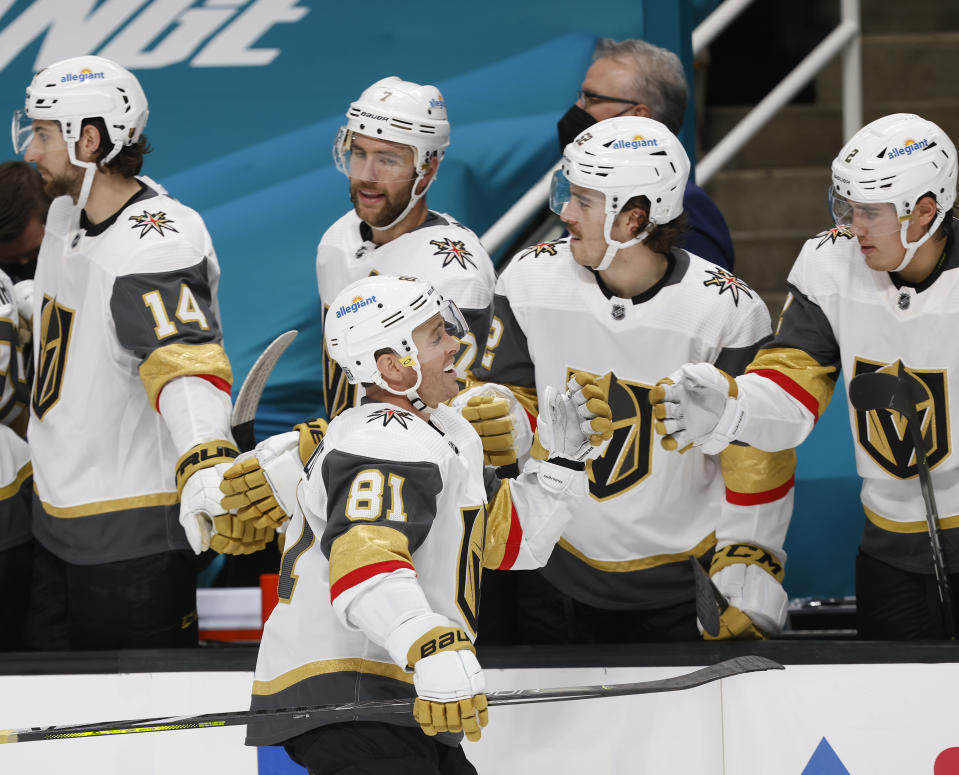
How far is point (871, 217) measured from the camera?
10.0 feet

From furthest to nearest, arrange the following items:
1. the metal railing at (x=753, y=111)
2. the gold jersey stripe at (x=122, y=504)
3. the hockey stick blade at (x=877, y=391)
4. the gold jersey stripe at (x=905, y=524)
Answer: the metal railing at (x=753, y=111), the gold jersey stripe at (x=122, y=504), the gold jersey stripe at (x=905, y=524), the hockey stick blade at (x=877, y=391)

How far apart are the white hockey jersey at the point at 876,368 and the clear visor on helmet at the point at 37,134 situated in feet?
5.19

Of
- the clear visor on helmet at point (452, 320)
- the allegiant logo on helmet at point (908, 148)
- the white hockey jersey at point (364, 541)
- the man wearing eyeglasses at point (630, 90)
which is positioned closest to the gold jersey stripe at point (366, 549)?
the white hockey jersey at point (364, 541)

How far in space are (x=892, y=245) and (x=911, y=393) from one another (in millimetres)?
299

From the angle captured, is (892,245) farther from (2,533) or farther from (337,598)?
(2,533)

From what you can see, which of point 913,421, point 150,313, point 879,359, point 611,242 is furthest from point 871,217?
point 150,313

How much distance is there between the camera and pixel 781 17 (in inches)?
245

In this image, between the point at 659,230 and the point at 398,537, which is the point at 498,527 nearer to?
the point at 398,537

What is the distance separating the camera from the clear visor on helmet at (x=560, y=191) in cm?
324

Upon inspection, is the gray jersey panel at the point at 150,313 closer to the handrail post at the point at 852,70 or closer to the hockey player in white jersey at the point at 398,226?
the hockey player in white jersey at the point at 398,226

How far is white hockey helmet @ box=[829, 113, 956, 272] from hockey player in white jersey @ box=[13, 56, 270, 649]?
136cm

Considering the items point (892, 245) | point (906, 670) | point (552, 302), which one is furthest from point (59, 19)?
point (906, 670)

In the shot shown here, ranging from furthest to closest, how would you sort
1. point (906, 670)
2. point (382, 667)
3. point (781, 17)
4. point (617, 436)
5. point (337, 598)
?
point (781, 17) → point (617, 436) → point (906, 670) → point (382, 667) → point (337, 598)

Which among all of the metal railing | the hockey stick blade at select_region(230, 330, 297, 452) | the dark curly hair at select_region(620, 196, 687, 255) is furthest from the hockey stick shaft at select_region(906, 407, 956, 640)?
the metal railing
